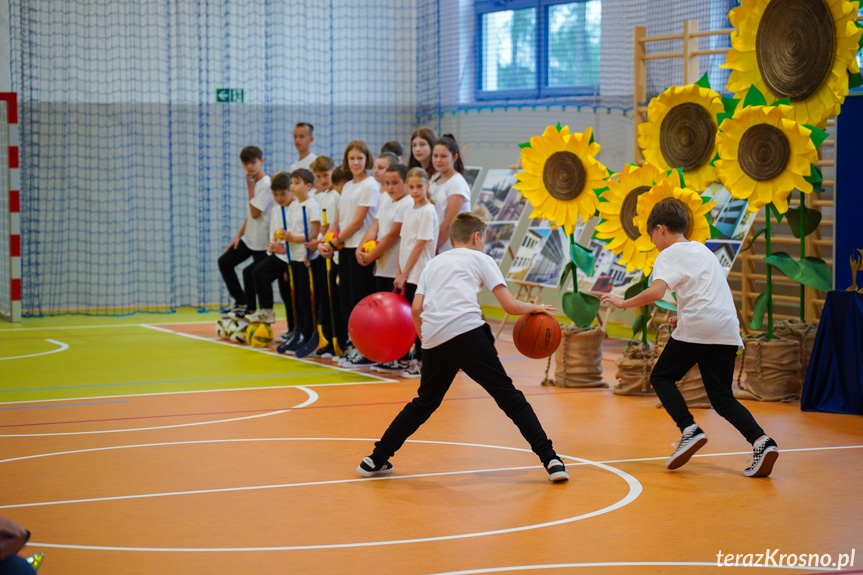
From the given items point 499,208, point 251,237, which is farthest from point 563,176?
point 499,208

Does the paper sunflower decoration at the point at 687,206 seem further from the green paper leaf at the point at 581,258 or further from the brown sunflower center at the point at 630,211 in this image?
the green paper leaf at the point at 581,258

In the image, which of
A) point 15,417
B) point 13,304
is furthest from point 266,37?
point 15,417

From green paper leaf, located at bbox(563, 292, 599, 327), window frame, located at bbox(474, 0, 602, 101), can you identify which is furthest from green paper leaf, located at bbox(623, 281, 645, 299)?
window frame, located at bbox(474, 0, 602, 101)

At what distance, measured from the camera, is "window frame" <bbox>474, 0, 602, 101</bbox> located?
11664mm

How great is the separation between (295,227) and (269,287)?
72 cm

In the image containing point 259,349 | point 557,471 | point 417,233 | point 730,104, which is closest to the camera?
point 557,471

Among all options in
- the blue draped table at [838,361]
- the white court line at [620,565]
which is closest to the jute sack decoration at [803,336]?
the blue draped table at [838,361]

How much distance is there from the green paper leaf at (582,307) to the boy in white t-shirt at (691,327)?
2.28 meters

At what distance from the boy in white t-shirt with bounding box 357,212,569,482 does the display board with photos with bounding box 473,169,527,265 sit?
5792mm

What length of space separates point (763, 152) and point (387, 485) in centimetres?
335

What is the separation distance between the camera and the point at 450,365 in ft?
14.6

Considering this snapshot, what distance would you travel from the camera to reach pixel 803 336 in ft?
21.0

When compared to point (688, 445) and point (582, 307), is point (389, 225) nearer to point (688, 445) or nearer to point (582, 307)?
point (582, 307)

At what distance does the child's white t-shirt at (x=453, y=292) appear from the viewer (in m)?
4.44
